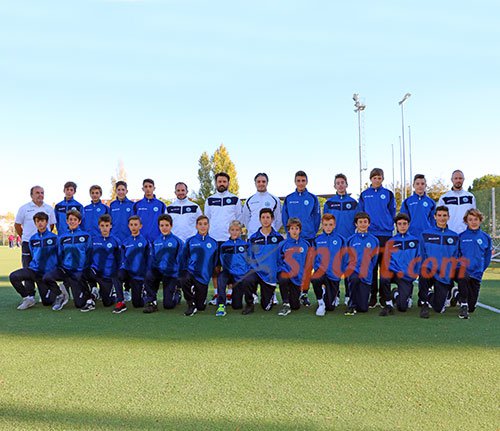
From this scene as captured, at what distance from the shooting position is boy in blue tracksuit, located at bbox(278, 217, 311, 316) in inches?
233

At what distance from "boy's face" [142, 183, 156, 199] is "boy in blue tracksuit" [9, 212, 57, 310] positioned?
1.45 metres

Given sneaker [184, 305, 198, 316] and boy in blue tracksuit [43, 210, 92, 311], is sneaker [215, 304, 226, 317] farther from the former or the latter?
boy in blue tracksuit [43, 210, 92, 311]

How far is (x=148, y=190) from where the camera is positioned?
7133 mm

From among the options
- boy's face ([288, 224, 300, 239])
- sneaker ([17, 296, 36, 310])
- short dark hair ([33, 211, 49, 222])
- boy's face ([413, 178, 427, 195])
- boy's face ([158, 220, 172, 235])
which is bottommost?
sneaker ([17, 296, 36, 310])

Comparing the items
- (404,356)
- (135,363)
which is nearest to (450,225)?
(404,356)

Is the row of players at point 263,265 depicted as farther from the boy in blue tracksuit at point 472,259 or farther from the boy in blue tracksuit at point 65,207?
the boy in blue tracksuit at point 65,207

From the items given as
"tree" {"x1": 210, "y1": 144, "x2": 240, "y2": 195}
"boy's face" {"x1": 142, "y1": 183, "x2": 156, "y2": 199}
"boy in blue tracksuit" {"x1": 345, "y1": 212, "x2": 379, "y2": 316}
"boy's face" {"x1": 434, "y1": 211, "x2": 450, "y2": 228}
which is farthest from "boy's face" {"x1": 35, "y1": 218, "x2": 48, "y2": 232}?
"tree" {"x1": 210, "y1": 144, "x2": 240, "y2": 195}

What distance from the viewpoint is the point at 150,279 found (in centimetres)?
622

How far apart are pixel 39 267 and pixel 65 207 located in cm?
118

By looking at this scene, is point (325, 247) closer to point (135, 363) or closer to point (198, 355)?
point (198, 355)

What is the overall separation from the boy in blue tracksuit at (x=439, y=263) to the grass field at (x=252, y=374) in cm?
51

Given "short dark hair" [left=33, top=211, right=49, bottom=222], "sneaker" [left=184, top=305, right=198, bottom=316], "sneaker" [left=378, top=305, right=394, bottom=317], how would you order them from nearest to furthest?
"sneaker" [left=378, top=305, right=394, bottom=317], "sneaker" [left=184, top=305, right=198, bottom=316], "short dark hair" [left=33, top=211, right=49, bottom=222]

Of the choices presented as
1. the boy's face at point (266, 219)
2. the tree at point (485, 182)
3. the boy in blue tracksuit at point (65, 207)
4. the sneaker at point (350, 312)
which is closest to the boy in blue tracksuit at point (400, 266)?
the sneaker at point (350, 312)

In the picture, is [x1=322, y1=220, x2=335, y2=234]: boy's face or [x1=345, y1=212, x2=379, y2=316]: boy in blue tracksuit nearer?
[x1=345, y1=212, x2=379, y2=316]: boy in blue tracksuit
